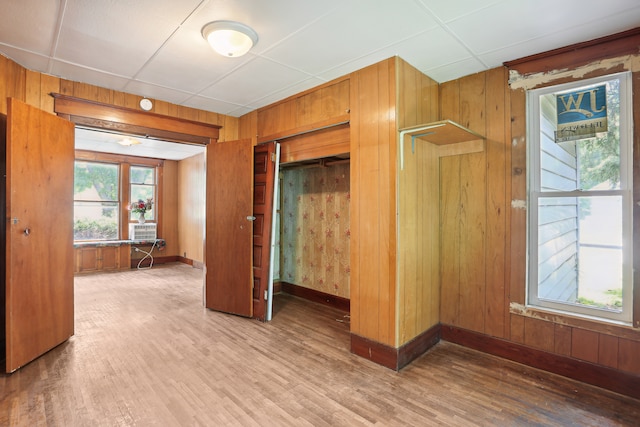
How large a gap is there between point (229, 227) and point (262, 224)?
478 millimetres

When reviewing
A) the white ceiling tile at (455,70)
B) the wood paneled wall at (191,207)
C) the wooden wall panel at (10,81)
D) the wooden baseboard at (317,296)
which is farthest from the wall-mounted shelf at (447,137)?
the wood paneled wall at (191,207)

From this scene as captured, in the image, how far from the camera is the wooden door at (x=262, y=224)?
12.4 feet

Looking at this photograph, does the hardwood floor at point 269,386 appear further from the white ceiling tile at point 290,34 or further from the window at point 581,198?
the white ceiling tile at point 290,34

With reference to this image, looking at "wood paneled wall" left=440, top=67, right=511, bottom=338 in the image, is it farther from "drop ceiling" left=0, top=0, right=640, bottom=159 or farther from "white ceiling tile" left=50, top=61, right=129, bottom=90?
"white ceiling tile" left=50, top=61, right=129, bottom=90

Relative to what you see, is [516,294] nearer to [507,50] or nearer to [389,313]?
[389,313]

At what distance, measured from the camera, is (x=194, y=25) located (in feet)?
7.38

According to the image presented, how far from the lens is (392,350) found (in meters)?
2.64

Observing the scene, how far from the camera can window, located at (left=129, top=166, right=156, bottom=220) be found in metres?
7.44

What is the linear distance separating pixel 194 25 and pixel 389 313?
266 cm

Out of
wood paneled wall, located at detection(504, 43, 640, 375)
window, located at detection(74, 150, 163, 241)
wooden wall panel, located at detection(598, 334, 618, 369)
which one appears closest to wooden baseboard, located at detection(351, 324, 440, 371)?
wood paneled wall, located at detection(504, 43, 640, 375)

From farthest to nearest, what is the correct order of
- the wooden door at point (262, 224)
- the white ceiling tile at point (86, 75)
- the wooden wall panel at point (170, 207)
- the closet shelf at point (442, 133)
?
the wooden wall panel at point (170, 207)
the wooden door at point (262, 224)
the white ceiling tile at point (86, 75)
the closet shelf at point (442, 133)

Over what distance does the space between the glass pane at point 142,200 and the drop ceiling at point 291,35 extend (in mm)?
4620

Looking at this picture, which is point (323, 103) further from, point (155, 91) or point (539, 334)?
point (539, 334)

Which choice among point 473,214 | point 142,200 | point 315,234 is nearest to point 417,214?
point 473,214
